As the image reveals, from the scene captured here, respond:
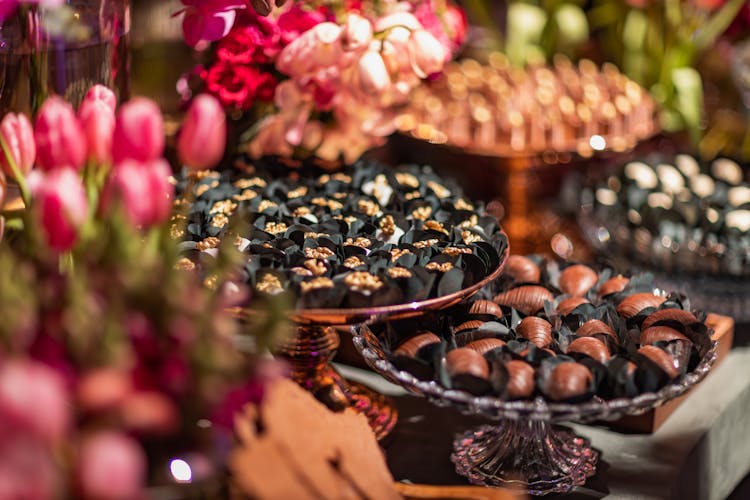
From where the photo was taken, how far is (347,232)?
0.85 meters

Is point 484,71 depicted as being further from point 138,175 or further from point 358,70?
point 138,175

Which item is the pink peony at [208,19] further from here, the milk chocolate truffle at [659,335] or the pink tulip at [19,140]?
the milk chocolate truffle at [659,335]

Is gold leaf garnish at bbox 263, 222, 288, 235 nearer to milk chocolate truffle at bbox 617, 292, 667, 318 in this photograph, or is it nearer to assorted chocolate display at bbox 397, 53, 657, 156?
milk chocolate truffle at bbox 617, 292, 667, 318

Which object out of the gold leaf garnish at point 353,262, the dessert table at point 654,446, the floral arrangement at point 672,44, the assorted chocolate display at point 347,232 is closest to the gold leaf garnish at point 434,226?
the assorted chocolate display at point 347,232

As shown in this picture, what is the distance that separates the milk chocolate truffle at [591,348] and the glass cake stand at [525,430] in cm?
4

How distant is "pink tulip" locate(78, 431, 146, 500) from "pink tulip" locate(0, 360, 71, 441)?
0.02m

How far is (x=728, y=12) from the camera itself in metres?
1.57

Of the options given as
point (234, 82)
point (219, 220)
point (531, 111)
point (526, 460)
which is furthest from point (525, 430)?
point (531, 111)

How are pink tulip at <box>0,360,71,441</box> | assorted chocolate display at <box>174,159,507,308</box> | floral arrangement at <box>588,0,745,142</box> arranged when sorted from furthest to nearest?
floral arrangement at <box>588,0,745,142</box>, assorted chocolate display at <box>174,159,507,308</box>, pink tulip at <box>0,360,71,441</box>

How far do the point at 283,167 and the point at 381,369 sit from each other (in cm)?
35

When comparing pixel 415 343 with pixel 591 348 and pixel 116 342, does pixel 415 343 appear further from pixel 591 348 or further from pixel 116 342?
pixel 116 342

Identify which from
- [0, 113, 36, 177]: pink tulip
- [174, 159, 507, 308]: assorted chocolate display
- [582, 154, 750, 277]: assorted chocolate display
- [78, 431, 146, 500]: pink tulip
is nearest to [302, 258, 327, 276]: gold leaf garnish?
[174, 159, 507, 308]: assorted chocolate display

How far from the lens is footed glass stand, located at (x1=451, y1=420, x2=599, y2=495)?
849 mm

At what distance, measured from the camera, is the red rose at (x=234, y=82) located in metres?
0.95
